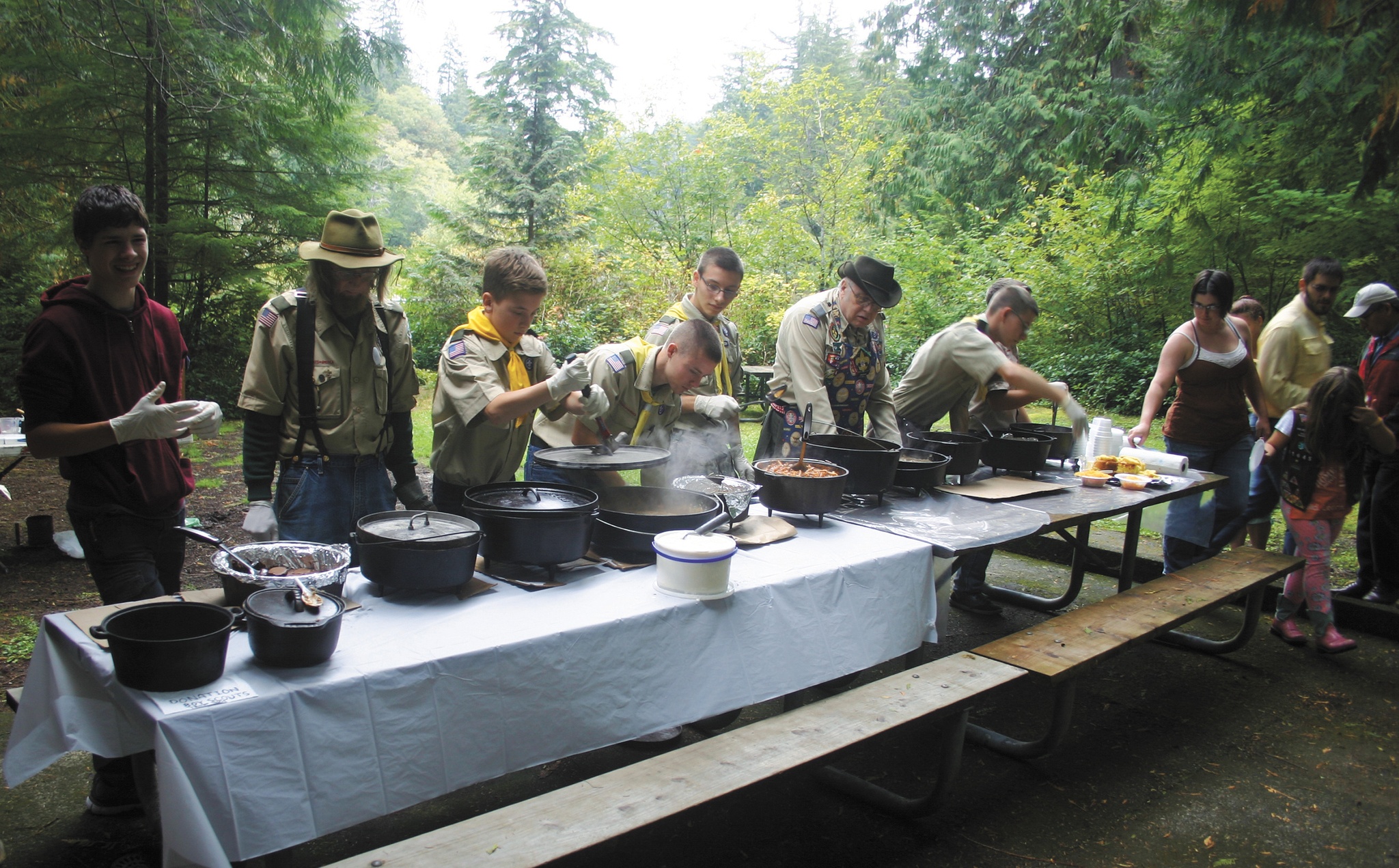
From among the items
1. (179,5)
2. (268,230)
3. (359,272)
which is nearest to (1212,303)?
(359,272)

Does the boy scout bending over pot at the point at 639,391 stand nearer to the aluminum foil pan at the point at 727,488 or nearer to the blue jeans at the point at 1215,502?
the aluminum foil pan at the point at 727,488

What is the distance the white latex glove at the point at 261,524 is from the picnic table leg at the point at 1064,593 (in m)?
3.97

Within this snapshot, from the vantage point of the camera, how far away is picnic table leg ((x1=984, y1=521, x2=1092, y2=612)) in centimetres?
456

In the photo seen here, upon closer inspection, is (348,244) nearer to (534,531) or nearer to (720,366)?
(534,531)

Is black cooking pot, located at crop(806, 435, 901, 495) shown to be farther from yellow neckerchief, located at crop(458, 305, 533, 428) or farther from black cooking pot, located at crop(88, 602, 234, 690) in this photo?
black cooking pot, located at crop(88, 602, 234, 690)

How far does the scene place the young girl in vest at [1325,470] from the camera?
4.08m

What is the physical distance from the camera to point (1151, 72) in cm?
1278

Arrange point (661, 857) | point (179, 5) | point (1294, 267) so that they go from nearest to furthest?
point (661, 857), point (179, 5), point (1294, 267)

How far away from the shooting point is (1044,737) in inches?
122

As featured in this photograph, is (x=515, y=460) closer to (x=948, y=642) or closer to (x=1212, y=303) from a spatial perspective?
(x=948, y=642)

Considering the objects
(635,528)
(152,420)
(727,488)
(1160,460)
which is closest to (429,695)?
(635,528)

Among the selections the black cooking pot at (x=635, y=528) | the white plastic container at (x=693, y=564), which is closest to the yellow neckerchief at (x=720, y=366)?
the black cooking pot at (x=635, y=528)

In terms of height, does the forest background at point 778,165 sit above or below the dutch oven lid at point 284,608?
above

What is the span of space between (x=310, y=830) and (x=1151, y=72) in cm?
1528
